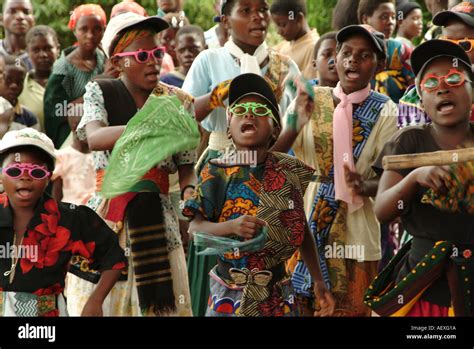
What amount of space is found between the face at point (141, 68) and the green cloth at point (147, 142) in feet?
0.50

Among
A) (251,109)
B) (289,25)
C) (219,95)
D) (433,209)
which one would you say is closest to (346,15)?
(289,25)

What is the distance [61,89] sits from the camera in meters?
9.84

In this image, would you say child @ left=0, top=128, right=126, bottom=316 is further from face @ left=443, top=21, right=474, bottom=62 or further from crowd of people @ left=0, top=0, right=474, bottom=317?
face @ left=443, top=21, right=474, bottom=62

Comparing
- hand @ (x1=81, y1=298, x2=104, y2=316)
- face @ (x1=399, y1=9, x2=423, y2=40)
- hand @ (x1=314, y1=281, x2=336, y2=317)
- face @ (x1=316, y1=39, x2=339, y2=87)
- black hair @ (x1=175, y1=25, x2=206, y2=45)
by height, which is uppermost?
face @ (x1=399, y1=9, x2=423, y2=40)

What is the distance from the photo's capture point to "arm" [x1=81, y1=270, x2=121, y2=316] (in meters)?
6.75

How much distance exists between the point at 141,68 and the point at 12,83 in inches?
108

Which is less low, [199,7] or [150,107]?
[199,7]

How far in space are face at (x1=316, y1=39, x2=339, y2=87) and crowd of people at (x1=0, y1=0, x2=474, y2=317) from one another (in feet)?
0.04

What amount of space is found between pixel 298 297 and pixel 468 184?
72.7 inches

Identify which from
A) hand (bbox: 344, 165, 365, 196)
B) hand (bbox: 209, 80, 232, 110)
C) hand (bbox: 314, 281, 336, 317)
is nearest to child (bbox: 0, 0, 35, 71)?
hand (bbox: 209, 80, 232, 110)

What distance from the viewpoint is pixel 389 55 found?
988cm
